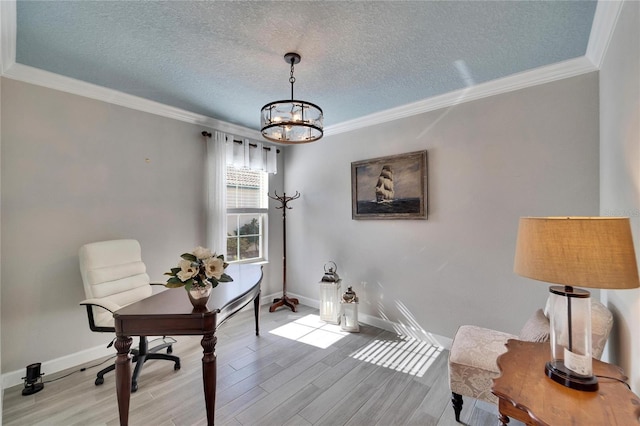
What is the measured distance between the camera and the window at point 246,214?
149 inches

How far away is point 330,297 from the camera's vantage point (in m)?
3.40

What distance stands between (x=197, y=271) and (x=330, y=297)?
207 centimetres

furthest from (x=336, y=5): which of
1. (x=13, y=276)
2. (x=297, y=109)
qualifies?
(x=13, y=276)

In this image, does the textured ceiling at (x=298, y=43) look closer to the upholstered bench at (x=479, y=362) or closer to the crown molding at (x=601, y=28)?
the crown molding at (x=601, y=28)

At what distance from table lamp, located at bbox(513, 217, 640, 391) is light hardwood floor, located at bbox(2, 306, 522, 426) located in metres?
1.05

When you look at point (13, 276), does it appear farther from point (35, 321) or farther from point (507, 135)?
point (507, 135)

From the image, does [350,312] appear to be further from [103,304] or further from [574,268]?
[574,268]

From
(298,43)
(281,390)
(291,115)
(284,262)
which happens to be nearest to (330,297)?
(284,262)

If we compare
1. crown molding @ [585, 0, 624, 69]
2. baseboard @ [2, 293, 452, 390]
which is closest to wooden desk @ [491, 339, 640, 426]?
baseboard @ [2, 293, 452, 390]

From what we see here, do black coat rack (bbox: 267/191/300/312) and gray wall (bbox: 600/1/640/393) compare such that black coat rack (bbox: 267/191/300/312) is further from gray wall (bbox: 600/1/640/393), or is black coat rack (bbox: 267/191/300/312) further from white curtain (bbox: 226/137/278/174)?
gray wall (bbox: 600/1/640/393)

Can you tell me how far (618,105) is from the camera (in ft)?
5.15

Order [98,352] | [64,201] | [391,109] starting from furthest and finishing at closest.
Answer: [391,109]
[98,352]
[64,201]

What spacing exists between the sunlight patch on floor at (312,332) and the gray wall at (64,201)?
63.5 inches

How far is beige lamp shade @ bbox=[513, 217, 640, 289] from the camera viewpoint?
0.93 meters
